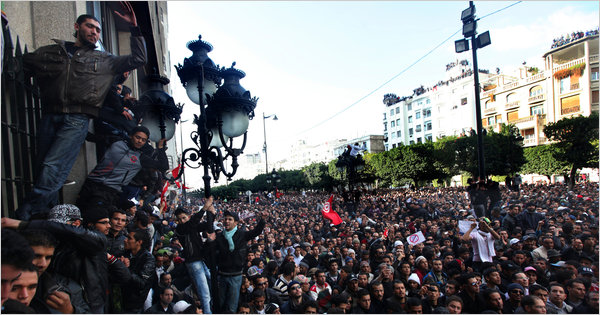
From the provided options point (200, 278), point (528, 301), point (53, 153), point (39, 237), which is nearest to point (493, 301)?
point (528, 301)

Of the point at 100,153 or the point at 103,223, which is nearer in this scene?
the point at 103,223

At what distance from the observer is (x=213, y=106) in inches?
162

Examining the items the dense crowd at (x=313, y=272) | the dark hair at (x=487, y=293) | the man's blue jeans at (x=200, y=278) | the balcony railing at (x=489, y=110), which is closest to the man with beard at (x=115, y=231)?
the dense crowd at (x=313, y=272)

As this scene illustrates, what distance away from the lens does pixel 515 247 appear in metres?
6.89

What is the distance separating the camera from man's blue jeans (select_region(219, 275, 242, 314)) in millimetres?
4242

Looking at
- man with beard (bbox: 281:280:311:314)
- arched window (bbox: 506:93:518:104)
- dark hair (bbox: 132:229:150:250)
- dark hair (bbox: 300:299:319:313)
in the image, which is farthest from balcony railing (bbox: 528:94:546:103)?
dark hair (bbox: 132:229:150:250)

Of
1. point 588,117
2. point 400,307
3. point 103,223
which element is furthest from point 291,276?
point 588,117

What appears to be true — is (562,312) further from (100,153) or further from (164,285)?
(100,153)

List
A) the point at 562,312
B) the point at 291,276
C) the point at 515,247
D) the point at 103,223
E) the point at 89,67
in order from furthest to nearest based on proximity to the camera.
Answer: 1. the point at 515,247
2. the point at 291,276
3. the point at 562,312
4. the point at 89,67
5. the point at 103,223

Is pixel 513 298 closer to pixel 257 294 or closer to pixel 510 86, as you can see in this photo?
pixel 257 294

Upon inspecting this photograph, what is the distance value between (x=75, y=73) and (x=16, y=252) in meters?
2.03

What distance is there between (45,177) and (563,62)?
15.2 metres

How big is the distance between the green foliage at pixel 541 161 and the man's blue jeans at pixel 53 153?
75.3 feet

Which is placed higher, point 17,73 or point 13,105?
point 17,73
